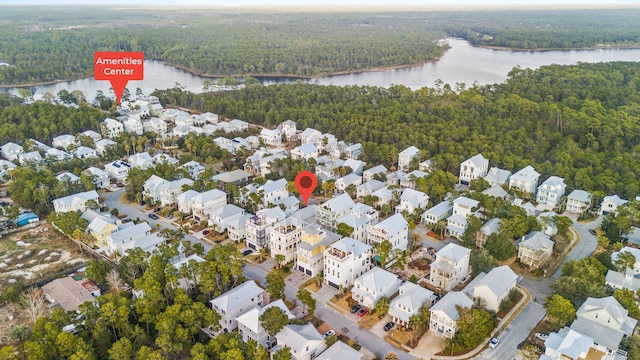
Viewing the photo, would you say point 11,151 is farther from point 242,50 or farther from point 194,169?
point 242,50

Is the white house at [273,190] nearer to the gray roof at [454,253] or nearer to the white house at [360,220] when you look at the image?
the white house at [360,220]

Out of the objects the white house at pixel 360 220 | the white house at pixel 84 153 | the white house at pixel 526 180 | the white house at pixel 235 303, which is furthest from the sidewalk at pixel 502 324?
the white house at pixel 84 153

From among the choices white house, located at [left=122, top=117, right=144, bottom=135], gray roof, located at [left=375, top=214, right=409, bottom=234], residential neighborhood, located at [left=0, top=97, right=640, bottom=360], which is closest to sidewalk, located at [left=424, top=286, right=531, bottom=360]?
residential neighborhood, located at [left=0, top=97, right=640, bottom=360]

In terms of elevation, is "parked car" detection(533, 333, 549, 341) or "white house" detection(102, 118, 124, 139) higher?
"white house" detection(102, 118, 124, 139)

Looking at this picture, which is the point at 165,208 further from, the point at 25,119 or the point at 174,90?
the point at 174,90

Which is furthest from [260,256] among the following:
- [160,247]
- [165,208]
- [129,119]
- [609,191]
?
[129,119]

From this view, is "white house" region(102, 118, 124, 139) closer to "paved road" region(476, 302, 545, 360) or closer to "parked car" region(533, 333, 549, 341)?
"paved road" region(476, 302, 545, 360)

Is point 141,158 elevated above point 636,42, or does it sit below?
below
